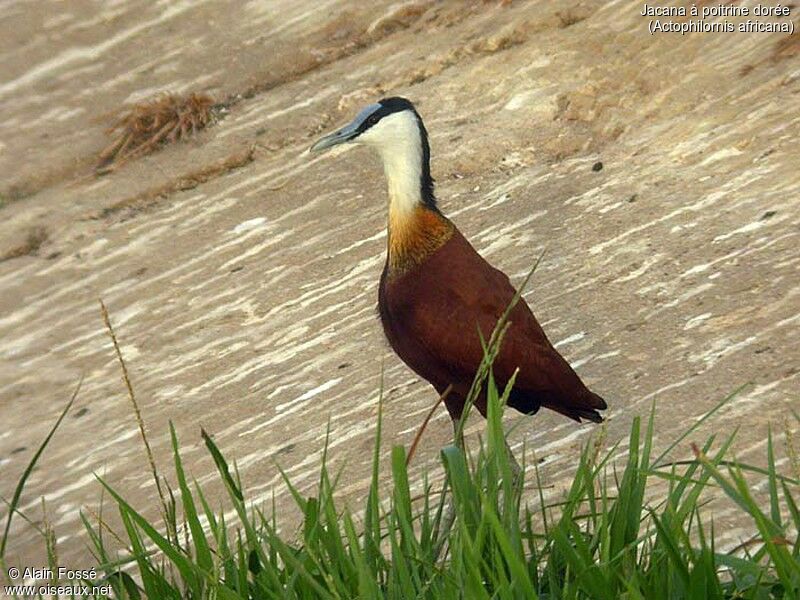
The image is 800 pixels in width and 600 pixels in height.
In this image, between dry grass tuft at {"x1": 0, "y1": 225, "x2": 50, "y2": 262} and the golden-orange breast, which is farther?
dry grass tuft at {"x1": 0, "y1": 225, "x2": 50, "y2": 262}

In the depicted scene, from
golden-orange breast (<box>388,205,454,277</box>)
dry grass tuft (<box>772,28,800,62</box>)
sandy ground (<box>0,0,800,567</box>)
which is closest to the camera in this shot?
golden-orange breast (<box>388,205,454,277</box>)

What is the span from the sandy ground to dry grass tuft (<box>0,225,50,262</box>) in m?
0.05

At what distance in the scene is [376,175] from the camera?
26.3 feet

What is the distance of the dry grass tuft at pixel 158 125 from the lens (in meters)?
8.98

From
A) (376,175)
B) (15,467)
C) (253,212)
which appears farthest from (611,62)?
(15,467)

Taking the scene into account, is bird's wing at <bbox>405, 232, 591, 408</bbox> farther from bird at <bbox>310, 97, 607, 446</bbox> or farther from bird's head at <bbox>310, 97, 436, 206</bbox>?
bird's head at <bbox>310, 97, 436, 206</bbox>

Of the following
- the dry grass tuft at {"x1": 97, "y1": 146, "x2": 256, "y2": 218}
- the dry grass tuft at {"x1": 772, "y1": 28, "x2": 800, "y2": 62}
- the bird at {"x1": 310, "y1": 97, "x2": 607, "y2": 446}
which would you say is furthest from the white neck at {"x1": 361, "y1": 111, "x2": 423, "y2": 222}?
the dry grass tuft at {"x1": 97, "y1": 146, "x2": 256, "y2": 218}

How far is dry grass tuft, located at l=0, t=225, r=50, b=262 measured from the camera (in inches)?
326

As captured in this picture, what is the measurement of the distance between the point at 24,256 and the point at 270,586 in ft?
17.0

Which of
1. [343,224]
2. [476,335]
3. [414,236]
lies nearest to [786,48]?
[343,224]

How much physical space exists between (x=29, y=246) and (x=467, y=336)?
3.96 m

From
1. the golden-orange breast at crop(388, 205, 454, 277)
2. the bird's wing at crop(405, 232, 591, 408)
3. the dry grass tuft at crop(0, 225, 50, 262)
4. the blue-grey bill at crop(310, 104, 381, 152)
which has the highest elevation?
the blue-grey bill at crop(310, 104, 381, 152)

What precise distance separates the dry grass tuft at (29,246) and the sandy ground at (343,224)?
0.05 metres

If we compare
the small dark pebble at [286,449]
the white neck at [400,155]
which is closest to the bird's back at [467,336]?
the white neck at [400,155]
